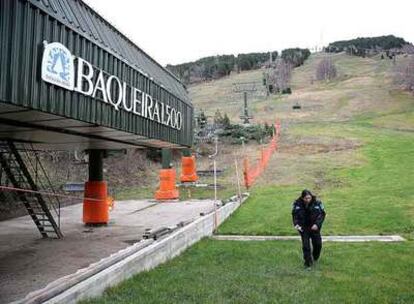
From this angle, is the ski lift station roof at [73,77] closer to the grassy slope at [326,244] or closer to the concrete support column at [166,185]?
the grassy slope at [326,244]

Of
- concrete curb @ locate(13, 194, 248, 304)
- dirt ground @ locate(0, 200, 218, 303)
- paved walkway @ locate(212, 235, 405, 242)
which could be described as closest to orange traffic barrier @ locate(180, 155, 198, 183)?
dirt ground @ locate(0, 200, 218, 303)

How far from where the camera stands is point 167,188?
27516 millimetres

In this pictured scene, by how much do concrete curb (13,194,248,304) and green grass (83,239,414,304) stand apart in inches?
7.9

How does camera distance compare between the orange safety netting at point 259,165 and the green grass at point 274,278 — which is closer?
the green grass at point 274,278

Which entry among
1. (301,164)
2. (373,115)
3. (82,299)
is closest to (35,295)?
(82,299)

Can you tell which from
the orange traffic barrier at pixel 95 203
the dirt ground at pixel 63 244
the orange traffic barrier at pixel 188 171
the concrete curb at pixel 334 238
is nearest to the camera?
the dirt ground at pixel 63 244

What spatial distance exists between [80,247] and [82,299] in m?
4.98

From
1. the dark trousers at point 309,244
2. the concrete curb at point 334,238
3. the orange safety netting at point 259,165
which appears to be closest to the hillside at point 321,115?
the orange safety netting at point 259,165

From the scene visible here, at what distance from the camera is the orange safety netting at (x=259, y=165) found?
3026 centimetres

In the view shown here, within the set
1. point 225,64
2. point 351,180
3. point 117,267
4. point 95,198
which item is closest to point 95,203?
point 95,198

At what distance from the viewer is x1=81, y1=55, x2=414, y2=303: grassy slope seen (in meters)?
8.98

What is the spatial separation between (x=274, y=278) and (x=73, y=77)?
5.06 metres

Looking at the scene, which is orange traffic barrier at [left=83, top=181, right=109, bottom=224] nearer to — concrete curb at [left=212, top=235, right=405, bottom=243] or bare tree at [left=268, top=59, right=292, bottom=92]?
concrete curb at [left=212, top=235, right=405, bottom=243]

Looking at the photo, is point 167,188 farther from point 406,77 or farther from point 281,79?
point 281,79
